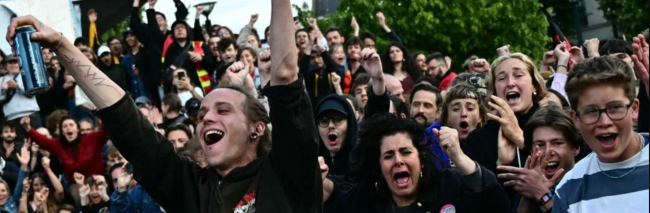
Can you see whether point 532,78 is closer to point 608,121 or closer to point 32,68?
point 608,121

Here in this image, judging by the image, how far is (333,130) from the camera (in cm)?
821

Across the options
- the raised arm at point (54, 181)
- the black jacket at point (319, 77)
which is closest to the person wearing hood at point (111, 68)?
the raised arm at point (54, 181)

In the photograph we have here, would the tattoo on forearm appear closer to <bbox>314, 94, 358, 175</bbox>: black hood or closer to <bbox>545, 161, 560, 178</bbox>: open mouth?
<bbox>545, 161, 560, 178</bbox>: open mouth

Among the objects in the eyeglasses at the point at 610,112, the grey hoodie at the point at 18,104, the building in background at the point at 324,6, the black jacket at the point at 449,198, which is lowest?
the black jacket at the point at 449,198

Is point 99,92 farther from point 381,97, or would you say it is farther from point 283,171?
point 381,97

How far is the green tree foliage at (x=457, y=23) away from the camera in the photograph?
2678 centimetres

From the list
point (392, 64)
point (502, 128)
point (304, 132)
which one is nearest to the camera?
point (304, 132)

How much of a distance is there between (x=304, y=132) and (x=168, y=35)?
12083mm

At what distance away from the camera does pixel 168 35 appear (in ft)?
55.2

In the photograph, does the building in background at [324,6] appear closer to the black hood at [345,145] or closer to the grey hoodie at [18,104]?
the grey hoodie at [18,104]

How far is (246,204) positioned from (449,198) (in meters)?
1.64

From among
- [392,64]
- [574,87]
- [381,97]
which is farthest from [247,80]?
[392,64]

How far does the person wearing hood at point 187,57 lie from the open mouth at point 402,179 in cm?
873

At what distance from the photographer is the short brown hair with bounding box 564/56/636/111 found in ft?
16.6
